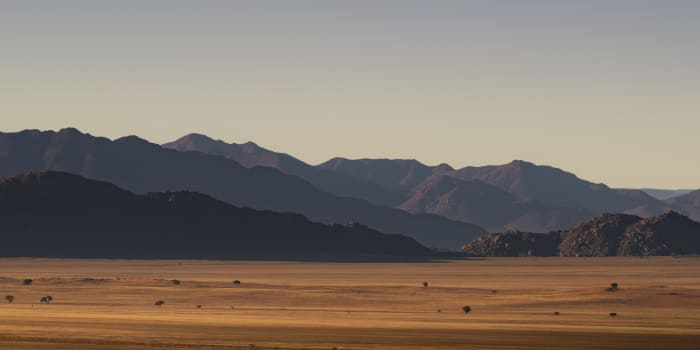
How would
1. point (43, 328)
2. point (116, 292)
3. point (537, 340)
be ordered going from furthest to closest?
1. point (116, 292)
2. point (43, 328)
3. point (537, 340)

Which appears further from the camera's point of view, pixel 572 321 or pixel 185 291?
pixel 185 291

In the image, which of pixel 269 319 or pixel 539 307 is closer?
pixel 269 319

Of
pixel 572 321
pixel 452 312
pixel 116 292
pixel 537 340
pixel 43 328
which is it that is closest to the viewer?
pixel 537 340

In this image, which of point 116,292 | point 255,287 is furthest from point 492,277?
point 116,292

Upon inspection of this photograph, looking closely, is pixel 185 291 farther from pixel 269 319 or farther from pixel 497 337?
pixel 497 337

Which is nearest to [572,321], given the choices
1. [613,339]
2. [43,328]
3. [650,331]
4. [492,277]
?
[650,331]

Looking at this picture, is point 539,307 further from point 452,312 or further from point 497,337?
point 497,337
